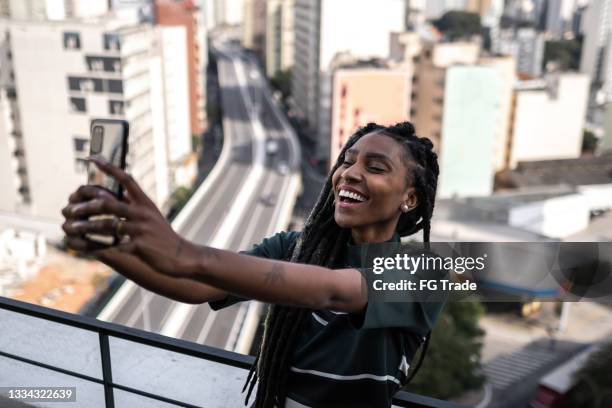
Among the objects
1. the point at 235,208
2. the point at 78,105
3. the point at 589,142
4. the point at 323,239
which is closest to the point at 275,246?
the point at 323,239

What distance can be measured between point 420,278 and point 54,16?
23.0 meters

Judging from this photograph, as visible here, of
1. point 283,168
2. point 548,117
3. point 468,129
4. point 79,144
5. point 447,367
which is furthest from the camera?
point 283,168

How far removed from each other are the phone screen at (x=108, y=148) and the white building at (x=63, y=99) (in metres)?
19.1

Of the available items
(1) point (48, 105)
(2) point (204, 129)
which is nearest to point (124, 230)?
(1) point (48, 105)

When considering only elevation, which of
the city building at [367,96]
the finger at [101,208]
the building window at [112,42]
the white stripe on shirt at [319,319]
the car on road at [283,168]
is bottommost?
the car on road at [283,168]

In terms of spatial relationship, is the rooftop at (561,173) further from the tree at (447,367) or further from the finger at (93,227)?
the finger at (93,227)

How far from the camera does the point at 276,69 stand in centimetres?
5434

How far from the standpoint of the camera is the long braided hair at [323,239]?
140cm

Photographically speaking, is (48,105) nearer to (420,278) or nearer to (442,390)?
(442,390)

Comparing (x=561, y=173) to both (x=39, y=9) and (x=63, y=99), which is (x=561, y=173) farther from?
(x=39, y=9)

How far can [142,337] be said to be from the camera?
1864 millimetres

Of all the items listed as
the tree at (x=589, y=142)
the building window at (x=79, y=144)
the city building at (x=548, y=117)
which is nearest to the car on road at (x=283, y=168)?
the city building at (x=548, y=117)

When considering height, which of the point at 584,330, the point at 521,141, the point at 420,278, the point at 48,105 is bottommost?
the point at 584,330

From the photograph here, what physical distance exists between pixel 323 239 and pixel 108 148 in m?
0.59
